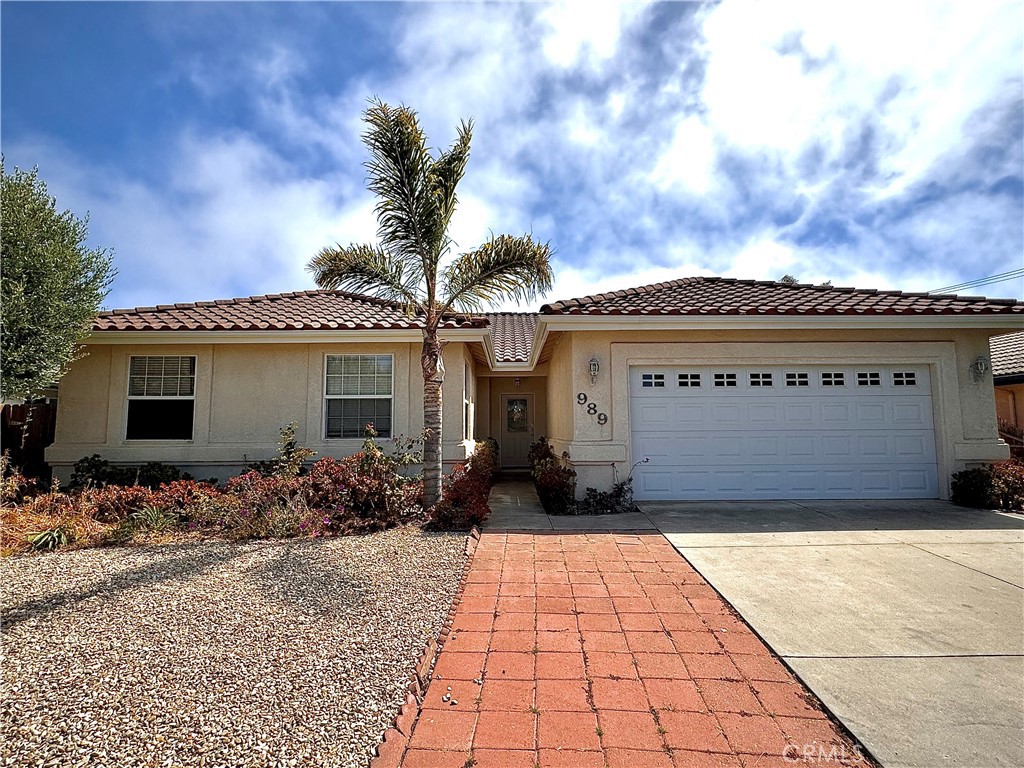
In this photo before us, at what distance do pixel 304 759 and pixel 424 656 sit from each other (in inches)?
42.0

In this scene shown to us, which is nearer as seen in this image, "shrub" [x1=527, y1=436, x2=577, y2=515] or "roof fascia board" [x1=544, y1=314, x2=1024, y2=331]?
"shrub" [x1=527, y1=436, x2=577, y2=515]

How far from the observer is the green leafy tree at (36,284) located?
736cm

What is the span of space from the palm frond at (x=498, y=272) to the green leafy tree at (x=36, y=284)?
6326 millimetres

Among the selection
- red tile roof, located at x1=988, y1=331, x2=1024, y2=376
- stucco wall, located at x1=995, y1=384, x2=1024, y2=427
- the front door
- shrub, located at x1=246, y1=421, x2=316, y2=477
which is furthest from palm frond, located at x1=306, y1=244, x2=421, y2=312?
stucco wall, located at x1=995, y1=384, x2=1024, y2=427

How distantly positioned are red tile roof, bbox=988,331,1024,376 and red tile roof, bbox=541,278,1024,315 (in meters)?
5.93

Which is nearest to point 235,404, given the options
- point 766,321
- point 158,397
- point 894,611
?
point 158,397

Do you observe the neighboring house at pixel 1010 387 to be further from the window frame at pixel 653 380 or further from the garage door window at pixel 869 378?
the window frame at pixel 653 380

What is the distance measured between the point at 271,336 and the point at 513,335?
28.0 ft

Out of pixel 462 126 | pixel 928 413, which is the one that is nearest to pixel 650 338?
pixel 462 126

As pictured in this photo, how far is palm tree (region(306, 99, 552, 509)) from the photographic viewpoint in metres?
7.32

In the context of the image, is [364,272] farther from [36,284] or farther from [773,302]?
[773,302]

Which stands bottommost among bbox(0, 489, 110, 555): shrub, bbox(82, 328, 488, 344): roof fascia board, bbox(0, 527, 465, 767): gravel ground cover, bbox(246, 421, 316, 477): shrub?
bbox(0, 527, 465, 767): gravel ground cover

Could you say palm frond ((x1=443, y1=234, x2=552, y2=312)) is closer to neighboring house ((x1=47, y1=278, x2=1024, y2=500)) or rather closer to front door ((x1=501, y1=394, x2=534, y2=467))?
neighboring house ((x1=47, y1=278, x2=1024, y2=500))

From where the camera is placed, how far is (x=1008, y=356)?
1608cm
